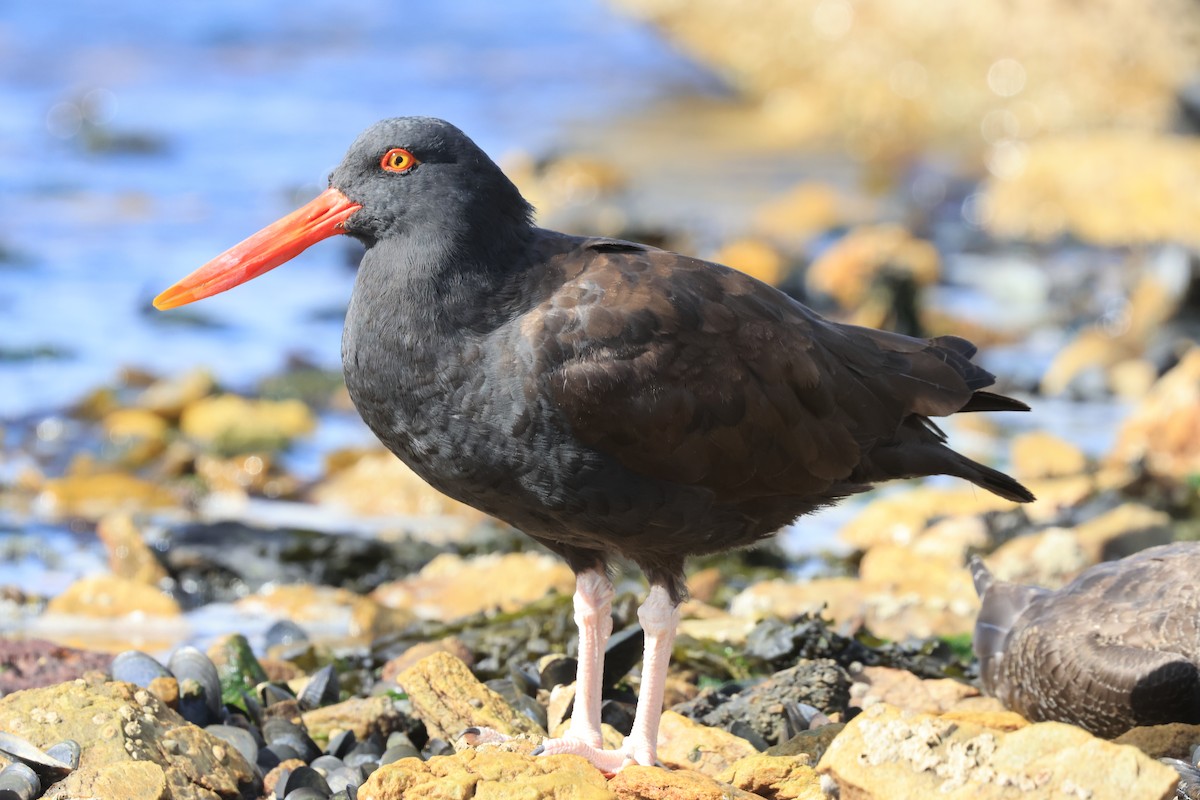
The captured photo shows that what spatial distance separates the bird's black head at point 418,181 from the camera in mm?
4086

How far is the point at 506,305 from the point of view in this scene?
404 centimetres

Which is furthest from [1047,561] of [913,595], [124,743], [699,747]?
[124,743]

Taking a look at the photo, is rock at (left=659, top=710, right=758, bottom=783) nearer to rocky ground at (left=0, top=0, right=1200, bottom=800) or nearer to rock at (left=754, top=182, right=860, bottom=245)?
rocky ground at (left=0, top=0, right=1200, bottom=800)

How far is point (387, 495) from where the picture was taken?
813 centimetres

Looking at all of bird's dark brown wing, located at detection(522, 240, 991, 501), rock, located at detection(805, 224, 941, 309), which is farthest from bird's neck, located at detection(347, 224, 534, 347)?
rock, located at detection(805, 224, 941, 309)

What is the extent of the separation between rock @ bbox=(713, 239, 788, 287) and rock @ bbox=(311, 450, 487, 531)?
480 cm

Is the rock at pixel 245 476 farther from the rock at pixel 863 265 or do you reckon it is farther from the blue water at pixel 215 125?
the rock at pixel 863 265

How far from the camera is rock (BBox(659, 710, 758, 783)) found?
4.20m

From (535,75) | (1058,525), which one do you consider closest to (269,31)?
(535,75)

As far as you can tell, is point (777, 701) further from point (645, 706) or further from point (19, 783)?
point (19, 783)

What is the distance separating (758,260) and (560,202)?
3.80 m

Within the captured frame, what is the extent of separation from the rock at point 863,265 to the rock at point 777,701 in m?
7.17

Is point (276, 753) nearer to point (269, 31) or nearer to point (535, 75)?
point (535, 75)

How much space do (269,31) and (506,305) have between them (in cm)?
2254
